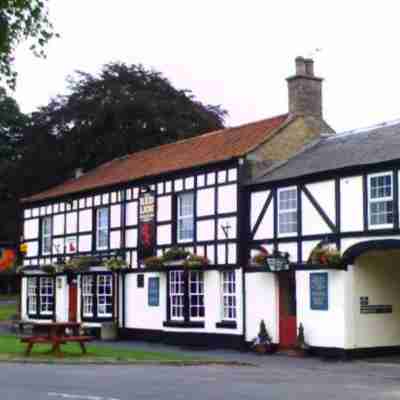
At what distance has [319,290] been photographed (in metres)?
24.5

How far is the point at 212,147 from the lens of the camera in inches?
1225

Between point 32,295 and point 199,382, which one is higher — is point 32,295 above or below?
above

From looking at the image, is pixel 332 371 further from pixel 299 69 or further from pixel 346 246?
pixel 299 69

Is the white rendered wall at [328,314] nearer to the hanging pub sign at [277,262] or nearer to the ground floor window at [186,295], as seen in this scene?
the hanging pub sign at [277,262]

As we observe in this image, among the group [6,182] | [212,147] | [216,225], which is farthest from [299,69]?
[6,182]

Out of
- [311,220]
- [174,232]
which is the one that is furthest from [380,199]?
[174,232]

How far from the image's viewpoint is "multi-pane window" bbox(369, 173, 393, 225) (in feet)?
75.6

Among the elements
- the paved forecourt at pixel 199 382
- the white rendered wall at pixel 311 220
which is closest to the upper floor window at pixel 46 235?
the white rendered wall at pixel 311 220

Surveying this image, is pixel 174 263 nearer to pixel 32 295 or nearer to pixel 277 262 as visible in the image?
pixel 277 262

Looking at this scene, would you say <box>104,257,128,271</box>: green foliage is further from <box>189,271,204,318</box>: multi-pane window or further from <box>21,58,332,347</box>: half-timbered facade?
<box>189,271,204,318</box>: multi-pane window

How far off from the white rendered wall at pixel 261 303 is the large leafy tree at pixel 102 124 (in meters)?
22.4

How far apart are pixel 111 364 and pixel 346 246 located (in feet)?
25.3

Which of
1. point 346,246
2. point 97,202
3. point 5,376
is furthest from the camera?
point 97,202

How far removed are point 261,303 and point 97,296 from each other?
30.7 feet
